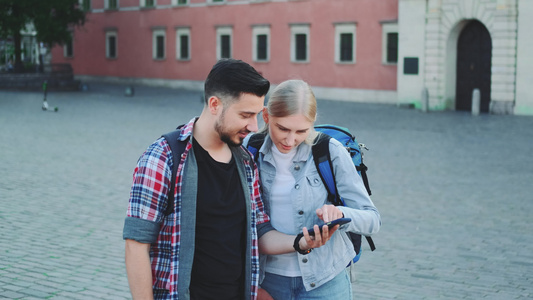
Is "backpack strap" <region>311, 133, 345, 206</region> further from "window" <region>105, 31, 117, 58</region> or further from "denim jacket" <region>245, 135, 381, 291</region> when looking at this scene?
"window" <region>105, 31, 117, 58</region>

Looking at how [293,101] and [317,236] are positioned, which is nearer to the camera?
[317,236]

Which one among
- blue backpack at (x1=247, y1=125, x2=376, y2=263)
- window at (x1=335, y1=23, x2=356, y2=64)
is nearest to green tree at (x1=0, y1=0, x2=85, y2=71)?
window at (x1=335, y1=23, x2=356, y2=64)

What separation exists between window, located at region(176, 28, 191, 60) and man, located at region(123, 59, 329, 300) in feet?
136

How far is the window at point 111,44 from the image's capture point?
161ft

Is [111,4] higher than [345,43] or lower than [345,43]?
higher

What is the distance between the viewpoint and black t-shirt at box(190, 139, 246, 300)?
9.71 feet

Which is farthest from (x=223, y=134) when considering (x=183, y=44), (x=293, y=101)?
(x=183, y=44)

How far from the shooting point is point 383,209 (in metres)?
10.3

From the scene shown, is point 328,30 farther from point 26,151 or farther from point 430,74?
point 26,151

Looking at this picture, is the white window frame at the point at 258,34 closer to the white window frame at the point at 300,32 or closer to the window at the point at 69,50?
the white window frame at the point at 300,32

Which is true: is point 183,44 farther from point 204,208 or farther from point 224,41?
point 204,208

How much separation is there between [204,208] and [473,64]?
28751 mm

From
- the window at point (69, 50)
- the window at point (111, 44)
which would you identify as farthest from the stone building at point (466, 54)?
the window at point (69, 50)

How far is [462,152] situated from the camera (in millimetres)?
16766
